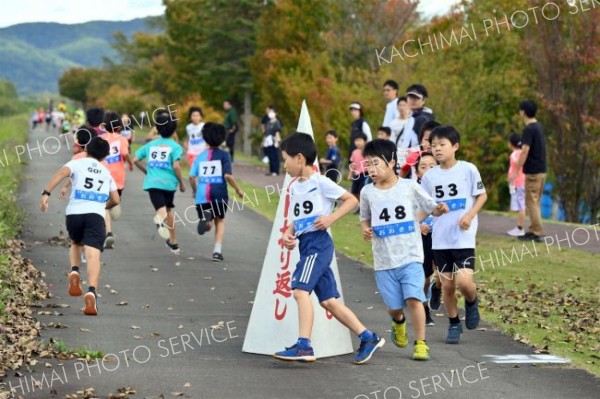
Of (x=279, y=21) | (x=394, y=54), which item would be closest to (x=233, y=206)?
(x=394, y=54)

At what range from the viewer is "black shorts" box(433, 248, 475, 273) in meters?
10.1

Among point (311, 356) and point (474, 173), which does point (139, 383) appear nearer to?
point (311, 356)

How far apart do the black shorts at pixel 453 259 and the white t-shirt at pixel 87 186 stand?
3.40 meters

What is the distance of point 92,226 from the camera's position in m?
11.8

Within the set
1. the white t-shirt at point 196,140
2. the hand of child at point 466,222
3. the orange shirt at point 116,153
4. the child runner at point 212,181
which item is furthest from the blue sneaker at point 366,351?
the white t-shirt at point 196,140

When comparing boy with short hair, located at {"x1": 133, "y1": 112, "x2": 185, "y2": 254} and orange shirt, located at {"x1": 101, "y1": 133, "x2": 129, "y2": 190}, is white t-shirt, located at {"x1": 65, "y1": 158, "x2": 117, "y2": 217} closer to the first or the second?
boy with short hair, located at {"x1": 133, "y1": 112, "x2": 185, "y2": 254}

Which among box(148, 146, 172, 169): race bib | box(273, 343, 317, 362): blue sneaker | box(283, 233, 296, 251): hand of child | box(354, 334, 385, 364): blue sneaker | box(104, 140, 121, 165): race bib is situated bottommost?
box(354, 334, 385, 364): blue sneaker

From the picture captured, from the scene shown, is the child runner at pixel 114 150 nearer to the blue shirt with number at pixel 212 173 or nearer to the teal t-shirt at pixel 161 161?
the teal t-shirt at pixel 161 161

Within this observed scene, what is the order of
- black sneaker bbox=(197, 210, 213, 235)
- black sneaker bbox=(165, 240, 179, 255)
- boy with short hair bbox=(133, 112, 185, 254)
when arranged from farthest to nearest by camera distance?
black sneaker bbox=(165, 240, 179, 255) < boy with short hair bbox=(133, 112, 185, 254) < black sneaker bbox=(197, 210, 213, 235)

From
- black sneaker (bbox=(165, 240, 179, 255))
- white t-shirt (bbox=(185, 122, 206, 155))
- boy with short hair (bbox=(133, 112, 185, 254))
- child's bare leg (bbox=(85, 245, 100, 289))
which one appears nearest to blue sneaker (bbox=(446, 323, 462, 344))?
child's bare leg (bbox=(85, 245, 100, 289))

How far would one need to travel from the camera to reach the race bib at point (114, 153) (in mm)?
16062

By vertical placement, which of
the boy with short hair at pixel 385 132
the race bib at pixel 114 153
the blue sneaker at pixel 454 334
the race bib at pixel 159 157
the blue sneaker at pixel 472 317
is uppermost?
the race bib at pixel 114 153

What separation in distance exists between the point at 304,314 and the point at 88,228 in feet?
11.2

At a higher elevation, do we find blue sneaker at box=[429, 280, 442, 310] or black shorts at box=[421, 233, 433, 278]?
black shorts at box=[421, 233, 433, 278]
